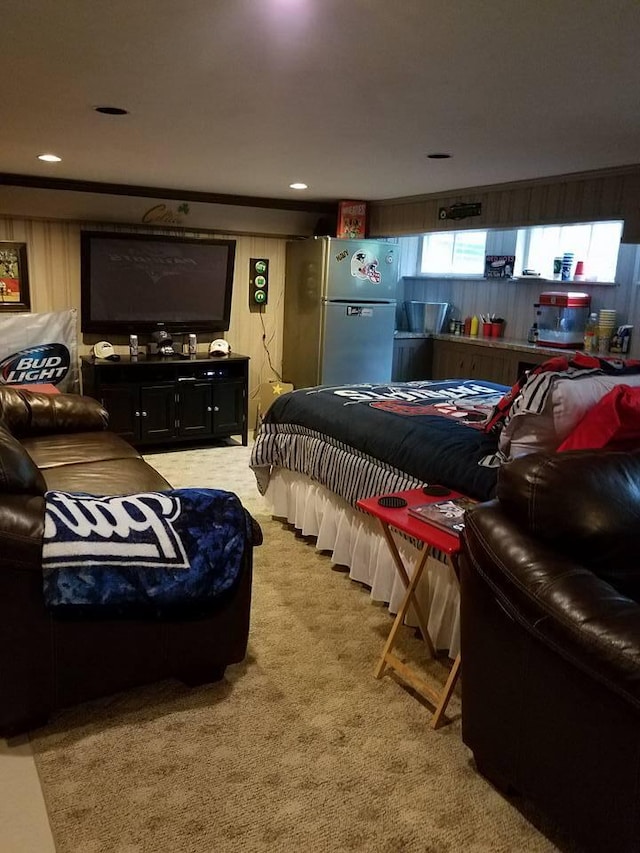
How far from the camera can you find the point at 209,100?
8.73 ft

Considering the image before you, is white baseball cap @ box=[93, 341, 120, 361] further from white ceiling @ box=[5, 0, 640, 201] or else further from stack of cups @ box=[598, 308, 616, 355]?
stack of cups @ box=[598, 308, 616, 355]

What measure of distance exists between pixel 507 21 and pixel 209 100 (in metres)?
1.31

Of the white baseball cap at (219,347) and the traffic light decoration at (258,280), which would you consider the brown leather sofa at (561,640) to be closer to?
the white baseball cap at (219,347)

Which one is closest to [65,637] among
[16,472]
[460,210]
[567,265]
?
[16,472]

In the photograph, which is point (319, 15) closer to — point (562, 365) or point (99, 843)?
point (562, 365)

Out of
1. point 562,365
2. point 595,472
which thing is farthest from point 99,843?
point 562,365

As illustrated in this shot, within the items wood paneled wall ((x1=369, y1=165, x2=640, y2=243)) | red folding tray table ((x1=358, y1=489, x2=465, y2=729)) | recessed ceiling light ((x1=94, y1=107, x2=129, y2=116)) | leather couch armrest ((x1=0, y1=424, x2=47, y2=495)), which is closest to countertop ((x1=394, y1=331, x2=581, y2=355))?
wood paneled wall ((x1=369, y1=165, x2=640, y2=243))

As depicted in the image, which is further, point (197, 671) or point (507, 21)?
point (197, 671)

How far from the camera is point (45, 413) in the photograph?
13.0 feet

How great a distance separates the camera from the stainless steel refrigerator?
230 inches

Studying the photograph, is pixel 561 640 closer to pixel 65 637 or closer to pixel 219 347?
pixel 65 637

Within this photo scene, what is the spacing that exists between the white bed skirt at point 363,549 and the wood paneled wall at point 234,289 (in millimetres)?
2594

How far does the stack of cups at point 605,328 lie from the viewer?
512 cm

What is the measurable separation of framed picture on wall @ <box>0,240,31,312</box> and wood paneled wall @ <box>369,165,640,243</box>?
10.2 feet
